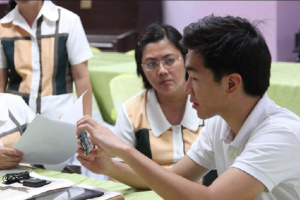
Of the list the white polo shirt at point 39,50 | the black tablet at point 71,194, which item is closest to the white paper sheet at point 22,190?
the black tablet at point 71,194

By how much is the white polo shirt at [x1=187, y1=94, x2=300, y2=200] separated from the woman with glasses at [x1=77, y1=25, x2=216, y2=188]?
571 mm

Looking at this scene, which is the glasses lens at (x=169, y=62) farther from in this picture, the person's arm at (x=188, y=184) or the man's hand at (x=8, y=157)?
the person's arm at (x=188, y=184)

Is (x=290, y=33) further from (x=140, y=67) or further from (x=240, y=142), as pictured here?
(x=240, y=142)

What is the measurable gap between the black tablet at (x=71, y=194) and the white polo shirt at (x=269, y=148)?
392 millimetres

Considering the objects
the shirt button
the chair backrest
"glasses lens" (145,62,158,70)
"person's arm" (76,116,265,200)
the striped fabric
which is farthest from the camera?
the chair backrest

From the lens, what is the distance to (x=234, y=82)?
134cm

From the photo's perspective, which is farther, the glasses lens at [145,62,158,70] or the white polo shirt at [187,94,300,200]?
the glasses lens at [145,62,158,70]

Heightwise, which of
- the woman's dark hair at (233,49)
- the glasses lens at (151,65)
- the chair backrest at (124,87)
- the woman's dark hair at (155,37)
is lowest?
the chair backrest at (124,87)

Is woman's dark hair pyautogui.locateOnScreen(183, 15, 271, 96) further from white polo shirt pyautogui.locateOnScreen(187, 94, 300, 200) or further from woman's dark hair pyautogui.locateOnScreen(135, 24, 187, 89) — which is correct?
woman's dark hair pyautogui.locateOnScreen(135, 24, 187, 89)

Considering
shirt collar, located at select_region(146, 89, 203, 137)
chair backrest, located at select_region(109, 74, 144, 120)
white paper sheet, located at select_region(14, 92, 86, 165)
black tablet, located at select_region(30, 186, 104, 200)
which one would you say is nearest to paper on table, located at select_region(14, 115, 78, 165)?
white paper sheet, located at select_region(14, 92, 86, 165)

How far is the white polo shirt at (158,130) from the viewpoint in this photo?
2039 millimetres

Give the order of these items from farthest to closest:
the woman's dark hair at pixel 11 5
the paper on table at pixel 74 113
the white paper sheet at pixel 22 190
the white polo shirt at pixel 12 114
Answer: the woman's dark hair at pixel 11 5, the white polo shirt at pixel 12 114, the paper on table at pixel 74 113, the white paper sheet at pixel 22 190

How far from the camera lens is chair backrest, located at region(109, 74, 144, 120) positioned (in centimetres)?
309

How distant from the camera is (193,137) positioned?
2.08m
